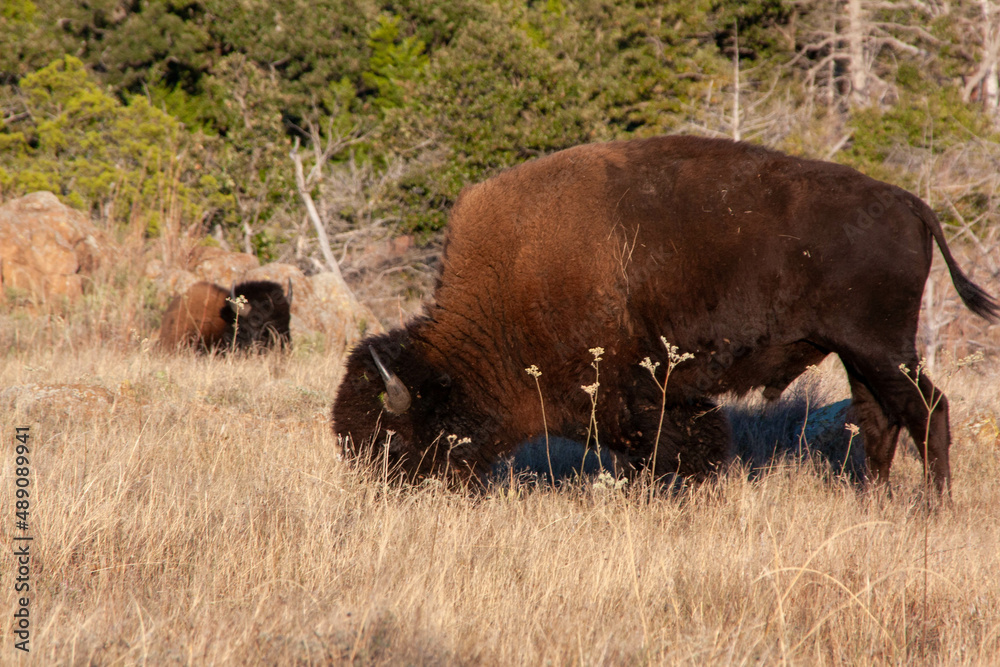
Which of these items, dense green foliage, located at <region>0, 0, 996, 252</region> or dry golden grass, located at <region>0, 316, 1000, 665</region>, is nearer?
dry golden grass, located at <region>0, 316, 1000, 665</region>

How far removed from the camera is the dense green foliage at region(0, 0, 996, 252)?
55.9 feet

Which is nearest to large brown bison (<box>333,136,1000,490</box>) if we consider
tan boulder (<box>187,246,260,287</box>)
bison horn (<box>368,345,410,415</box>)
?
bison horn (<box>368,345,410,415</box>)

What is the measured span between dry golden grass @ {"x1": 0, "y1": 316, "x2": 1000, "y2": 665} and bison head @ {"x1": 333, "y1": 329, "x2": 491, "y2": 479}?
0.18 m

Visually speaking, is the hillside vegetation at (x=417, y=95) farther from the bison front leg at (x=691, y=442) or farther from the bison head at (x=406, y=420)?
the bison head at (x=406, y=420)

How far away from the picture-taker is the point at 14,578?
9.45 ft

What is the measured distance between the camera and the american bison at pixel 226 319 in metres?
8.61

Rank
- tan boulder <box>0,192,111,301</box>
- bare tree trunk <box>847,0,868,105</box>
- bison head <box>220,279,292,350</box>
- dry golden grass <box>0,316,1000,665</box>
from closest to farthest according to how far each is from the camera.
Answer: dry golden grass <box>0,316,1000,665</box>
bison head <box>220,279,292,350</box>
tan boulder <box>0,192,111,301</box>
bare tree trunk <box>847,0,868,105</box>

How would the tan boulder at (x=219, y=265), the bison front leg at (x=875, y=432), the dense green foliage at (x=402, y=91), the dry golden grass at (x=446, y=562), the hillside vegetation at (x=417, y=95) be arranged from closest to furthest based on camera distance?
the dry golden grass at (x=446, y=562) < the bison front leg at (x=875, y=432) < the tan boulder at (x=219, y=265) < the hillside vegetation at (x=417, y=95) < the dense green foliage at (x=402, y=91)

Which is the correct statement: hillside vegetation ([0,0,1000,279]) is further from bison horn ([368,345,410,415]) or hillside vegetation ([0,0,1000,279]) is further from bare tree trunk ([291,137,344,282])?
bison horn ([368,345,410,415])

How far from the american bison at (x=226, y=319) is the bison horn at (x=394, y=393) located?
4.43 meters

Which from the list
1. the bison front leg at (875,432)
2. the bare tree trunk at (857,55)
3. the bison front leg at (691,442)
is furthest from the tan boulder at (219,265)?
the bare tree trunk at (857,55)

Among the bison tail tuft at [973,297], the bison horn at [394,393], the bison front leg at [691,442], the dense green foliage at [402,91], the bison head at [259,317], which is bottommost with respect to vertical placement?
the bison head at [259,317]

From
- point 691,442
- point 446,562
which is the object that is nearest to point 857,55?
point 691,442

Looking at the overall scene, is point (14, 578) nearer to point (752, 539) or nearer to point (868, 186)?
point (752, 539)
